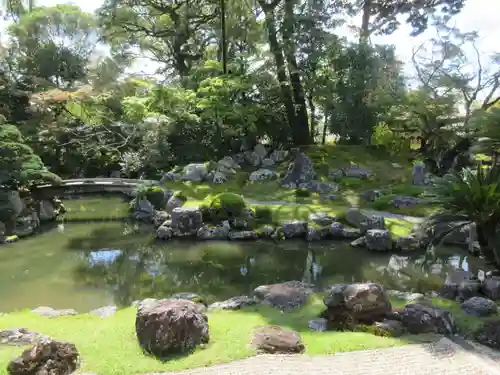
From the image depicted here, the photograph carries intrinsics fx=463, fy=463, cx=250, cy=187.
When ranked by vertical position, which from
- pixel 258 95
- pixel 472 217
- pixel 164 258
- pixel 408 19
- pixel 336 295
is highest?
pixel 408 19

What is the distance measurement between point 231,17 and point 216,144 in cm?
769

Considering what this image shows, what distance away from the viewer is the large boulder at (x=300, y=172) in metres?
19.1

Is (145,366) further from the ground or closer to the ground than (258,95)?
closer to the ground

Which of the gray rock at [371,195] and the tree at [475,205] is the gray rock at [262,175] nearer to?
the gray rock at [371,195]

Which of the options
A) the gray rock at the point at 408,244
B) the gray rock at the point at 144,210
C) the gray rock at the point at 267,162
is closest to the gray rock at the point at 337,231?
the gray rock at the point at 408,244

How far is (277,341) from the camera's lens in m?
5.64

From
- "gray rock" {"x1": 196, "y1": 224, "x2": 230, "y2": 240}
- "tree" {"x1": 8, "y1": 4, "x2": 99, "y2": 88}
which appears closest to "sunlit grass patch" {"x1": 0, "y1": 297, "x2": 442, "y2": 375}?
"gray rock" {"x1": 196, "y1": 224, "x2": 230, "y2": 240}

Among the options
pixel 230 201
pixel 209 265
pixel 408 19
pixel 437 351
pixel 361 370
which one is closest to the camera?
pixel 361 370

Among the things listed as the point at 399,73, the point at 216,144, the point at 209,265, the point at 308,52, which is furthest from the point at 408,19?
the point at 209,265

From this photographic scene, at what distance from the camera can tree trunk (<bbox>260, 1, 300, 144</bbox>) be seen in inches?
892

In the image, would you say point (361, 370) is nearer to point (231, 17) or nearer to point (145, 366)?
point (145, 366)

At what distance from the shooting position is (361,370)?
5.07 meters

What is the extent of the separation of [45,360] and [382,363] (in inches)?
145

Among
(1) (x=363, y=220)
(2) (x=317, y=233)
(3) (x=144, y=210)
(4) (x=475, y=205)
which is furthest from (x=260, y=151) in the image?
(4) (x=475, y=205)
